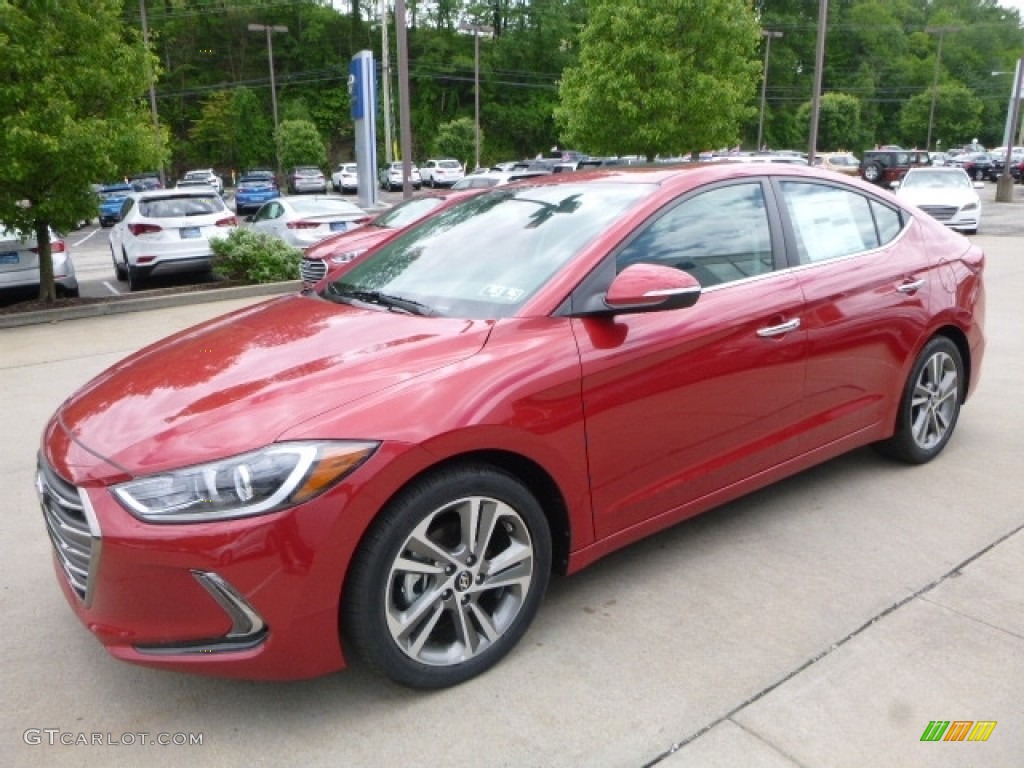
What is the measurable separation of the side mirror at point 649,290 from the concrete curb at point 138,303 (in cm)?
865

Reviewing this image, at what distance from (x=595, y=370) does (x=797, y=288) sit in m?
1.20

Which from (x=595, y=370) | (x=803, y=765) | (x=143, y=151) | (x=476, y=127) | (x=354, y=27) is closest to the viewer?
(x=803, y=765)

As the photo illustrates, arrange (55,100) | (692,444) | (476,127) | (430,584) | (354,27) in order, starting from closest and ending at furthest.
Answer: (430,584) < (692,444) < (55,100) < (476,127) < (354,27)

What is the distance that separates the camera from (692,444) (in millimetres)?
3273

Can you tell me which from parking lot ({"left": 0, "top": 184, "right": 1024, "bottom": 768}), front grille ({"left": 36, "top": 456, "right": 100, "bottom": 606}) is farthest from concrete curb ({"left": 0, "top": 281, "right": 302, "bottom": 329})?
front grille ({"left": 36, "top": 456, "right": 100, "bottom": 606})

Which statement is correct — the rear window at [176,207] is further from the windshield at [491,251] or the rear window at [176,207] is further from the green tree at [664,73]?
the green tree at [664,73]

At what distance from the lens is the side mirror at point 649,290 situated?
289cm

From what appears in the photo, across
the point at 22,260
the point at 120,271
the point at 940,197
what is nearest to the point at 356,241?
the point at 22,260

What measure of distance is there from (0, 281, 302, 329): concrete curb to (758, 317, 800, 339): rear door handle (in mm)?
8718

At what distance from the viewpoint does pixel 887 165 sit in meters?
38.3

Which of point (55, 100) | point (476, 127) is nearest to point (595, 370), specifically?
point (55, 100)

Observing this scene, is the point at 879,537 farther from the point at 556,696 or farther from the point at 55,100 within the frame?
the point at 55,100

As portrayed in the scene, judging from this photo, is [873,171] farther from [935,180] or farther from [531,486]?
[531,486]

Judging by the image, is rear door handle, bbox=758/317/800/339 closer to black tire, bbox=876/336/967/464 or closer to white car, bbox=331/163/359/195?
black tire, bbox=876/336/967/464
